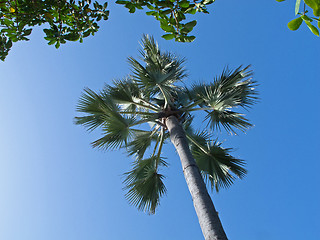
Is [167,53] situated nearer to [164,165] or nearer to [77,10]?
A: [164,165]

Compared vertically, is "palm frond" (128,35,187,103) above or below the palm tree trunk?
above

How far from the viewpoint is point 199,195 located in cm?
459

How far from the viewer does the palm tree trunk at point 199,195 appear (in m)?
4.03

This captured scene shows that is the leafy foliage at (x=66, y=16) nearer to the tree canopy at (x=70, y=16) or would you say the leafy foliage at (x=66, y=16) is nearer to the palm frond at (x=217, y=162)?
the tree canopy at (x=70, y=16)

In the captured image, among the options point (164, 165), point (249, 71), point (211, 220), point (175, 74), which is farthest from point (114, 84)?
point (211, 220)

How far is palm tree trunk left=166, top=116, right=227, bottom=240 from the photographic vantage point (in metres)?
4.03

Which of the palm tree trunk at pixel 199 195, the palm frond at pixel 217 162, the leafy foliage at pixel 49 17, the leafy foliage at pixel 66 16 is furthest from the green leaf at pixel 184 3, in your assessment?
the palm frond at pixel 217 162

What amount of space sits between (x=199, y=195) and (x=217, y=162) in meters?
2.28

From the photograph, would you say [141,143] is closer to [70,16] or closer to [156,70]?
[156,70]

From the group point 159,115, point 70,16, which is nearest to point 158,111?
point 159,115

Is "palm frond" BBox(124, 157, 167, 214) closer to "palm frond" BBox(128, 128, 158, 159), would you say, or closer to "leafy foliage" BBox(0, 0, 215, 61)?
"palm frond" BBox(128, 128, 158, 159)

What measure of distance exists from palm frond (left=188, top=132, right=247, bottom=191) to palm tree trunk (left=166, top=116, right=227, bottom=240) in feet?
→ 3.43

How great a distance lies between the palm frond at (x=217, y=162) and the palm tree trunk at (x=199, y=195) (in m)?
1.04

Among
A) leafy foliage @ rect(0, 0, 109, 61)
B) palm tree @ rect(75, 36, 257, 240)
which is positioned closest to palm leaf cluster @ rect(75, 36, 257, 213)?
palm tree @ rect(75, 36, 257, 240)
